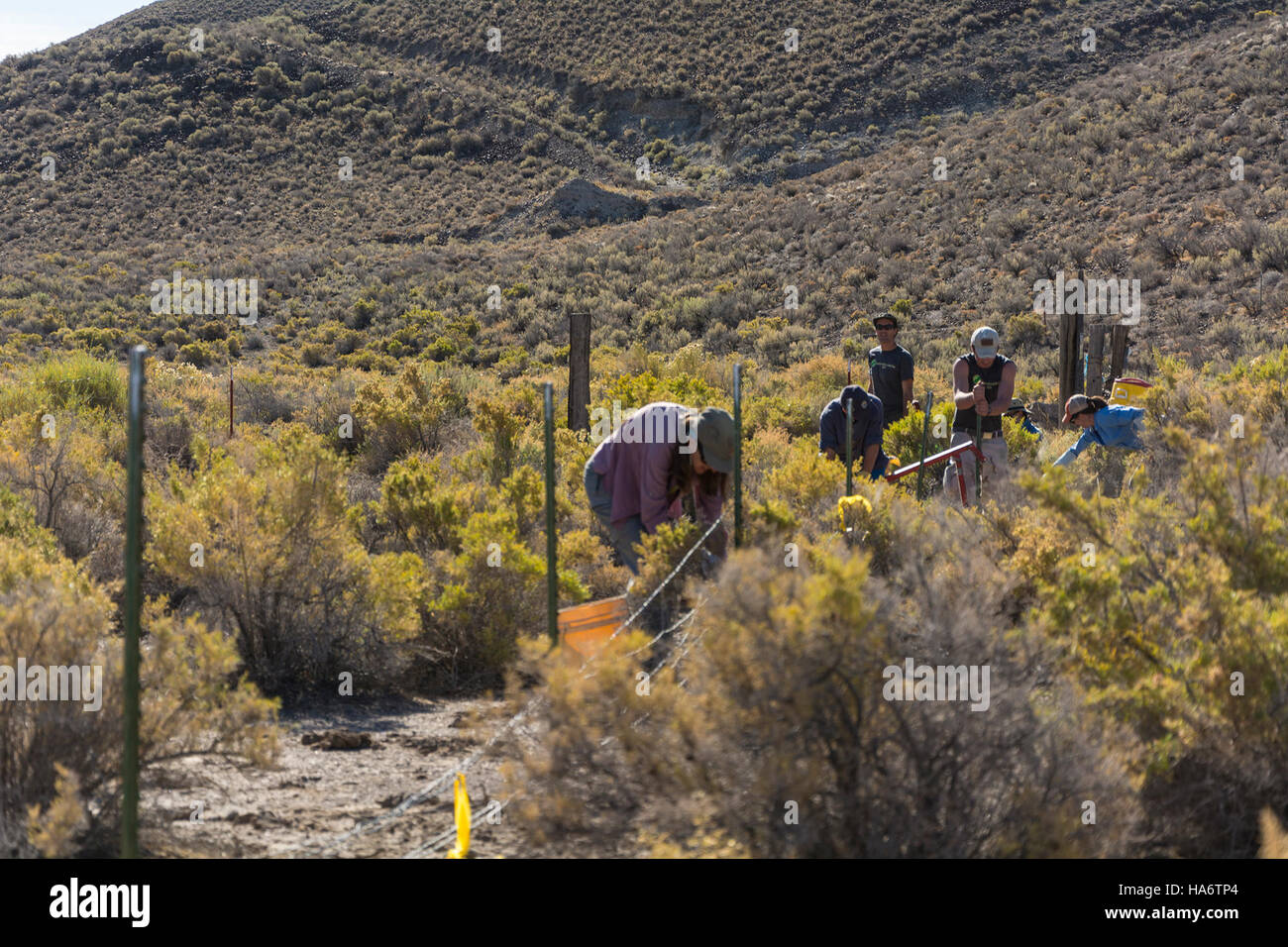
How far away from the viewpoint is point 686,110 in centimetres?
4859

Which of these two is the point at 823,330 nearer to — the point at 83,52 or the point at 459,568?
the point at 459,568

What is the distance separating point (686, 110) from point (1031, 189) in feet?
76.1

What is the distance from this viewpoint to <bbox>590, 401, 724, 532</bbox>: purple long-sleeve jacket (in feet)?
18.2

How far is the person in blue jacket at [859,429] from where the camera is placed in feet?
27.1

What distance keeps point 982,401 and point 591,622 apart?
395 cm

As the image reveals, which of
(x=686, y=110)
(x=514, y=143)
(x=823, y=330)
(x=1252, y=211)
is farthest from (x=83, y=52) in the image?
(x=1252, y=211)
